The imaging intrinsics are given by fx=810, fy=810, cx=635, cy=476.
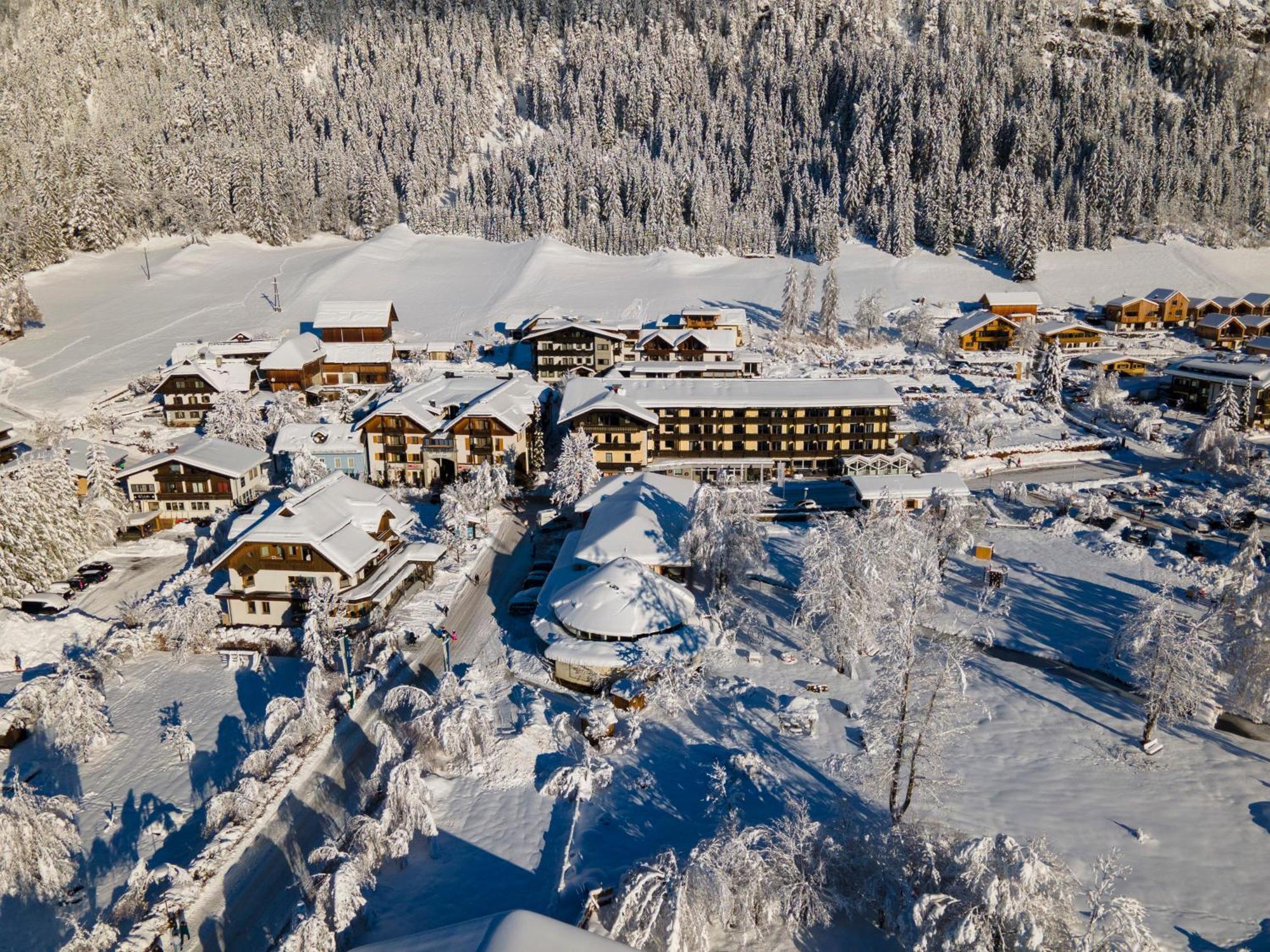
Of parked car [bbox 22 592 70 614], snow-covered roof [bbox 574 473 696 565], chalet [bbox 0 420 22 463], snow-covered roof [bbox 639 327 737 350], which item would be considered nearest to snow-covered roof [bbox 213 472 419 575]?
parked car [bbox 22 592 70 614]

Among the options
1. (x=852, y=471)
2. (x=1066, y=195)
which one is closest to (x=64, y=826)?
(x=852, y=471)

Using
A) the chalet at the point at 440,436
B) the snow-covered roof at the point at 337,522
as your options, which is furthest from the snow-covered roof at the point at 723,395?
the snow-covered roof at the point at 337,522

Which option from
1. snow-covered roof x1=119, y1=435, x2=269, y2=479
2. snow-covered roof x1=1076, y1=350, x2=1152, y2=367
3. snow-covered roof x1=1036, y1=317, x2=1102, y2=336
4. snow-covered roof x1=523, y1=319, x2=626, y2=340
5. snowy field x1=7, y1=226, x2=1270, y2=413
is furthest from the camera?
snowy field x1=7, y1=226, x2=1270, y2=413

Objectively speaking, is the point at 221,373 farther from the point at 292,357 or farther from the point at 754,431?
the point at 754,431

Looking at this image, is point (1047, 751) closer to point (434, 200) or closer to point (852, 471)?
point (852, 471)

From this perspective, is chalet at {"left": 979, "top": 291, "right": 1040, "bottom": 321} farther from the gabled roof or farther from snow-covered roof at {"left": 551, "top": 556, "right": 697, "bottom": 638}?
snow-covered roof at {"left": 551, "top": 556, "right": 697, "bottom": 638}

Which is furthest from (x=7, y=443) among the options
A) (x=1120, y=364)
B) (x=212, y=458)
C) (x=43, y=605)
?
(x=1120, y=364)
